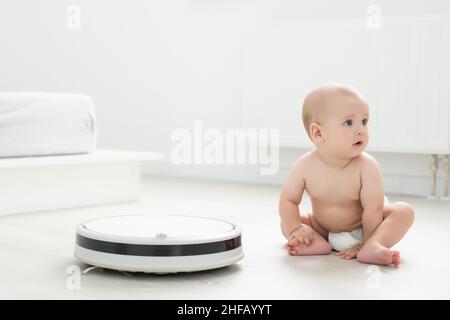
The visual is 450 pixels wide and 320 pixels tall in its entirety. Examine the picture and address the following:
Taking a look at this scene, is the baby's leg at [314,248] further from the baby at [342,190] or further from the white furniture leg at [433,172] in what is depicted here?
the white furniture leg at [433,172]

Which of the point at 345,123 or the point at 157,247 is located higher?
the point at 345,123

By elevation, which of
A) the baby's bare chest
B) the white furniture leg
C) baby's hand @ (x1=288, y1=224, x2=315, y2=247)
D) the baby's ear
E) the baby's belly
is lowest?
the white furniture leg

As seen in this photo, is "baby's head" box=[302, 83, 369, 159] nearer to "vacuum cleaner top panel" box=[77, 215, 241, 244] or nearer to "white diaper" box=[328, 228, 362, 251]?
"white diaper" box=[328, 228, 362, 251]

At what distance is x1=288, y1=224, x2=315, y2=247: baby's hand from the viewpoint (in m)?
1.42

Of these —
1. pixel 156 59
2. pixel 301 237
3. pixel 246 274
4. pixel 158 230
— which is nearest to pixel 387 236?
pixel 301 237

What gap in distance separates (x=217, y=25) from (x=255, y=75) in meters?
0.41

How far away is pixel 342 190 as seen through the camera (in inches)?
56.1

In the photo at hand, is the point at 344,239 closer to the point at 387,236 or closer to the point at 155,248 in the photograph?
the point at 387,236

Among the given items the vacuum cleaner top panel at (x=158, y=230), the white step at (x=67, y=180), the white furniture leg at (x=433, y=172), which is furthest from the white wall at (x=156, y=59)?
the vacuum cleaner top panel at (x=158, y=230)

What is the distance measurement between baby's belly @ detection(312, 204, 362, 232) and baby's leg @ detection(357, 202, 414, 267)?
0.07 meters

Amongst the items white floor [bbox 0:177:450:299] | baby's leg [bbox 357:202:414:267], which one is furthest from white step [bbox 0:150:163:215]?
baby's leg [bbox 357:202:414:267]

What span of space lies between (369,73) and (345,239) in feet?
4.01

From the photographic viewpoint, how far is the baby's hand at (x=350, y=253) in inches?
55.1

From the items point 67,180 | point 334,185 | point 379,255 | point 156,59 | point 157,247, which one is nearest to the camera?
point 157,247
